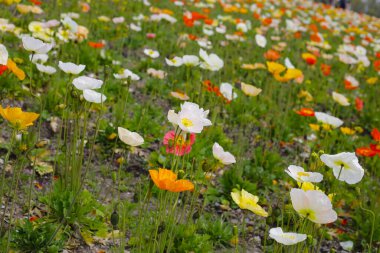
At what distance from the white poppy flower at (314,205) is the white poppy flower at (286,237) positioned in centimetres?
9

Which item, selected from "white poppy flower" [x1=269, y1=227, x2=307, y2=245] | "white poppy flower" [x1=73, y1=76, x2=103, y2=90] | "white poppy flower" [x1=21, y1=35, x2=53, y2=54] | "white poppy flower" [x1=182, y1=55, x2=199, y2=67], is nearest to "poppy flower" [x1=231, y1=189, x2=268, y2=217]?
"white poppy flower" [x1=269, y1=227, x2=307, y2=245]

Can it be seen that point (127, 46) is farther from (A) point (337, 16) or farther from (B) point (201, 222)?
(A) point (337, 16)

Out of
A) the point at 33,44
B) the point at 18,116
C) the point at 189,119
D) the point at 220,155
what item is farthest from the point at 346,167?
the point at 33,44

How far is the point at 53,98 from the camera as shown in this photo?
330 cm

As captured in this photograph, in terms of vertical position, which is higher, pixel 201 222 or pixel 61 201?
pixel 61 201

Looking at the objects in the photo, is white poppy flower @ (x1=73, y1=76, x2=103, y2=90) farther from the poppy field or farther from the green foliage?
the green foliage

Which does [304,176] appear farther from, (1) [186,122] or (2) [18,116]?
(2) [18,116]

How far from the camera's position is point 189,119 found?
6.08 feet

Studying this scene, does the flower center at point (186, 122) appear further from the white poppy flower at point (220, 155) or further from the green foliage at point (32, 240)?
the green foliage at point (32, 240)

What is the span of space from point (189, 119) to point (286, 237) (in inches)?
23.3

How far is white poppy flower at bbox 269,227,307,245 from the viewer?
150 cm

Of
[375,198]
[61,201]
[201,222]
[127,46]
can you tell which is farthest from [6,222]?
[127,46]

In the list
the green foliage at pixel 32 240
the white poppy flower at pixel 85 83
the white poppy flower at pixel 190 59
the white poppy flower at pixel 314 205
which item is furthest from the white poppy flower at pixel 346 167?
the white poppy flower at pixel 190 59

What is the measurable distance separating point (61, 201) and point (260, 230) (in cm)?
123
